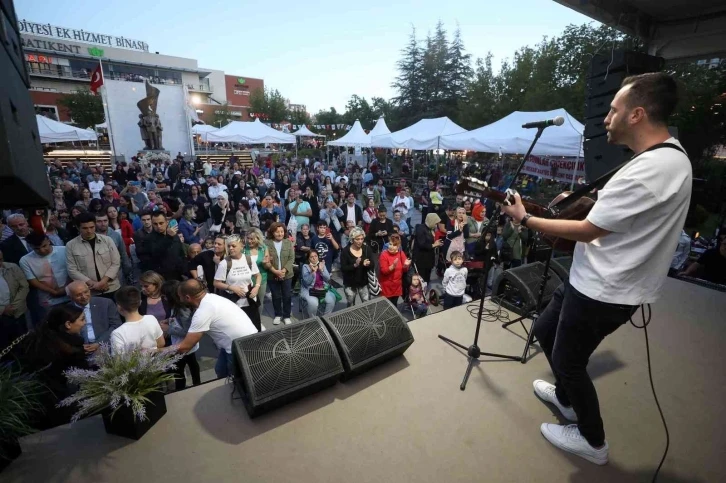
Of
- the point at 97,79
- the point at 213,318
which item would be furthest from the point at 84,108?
the point at 213,318

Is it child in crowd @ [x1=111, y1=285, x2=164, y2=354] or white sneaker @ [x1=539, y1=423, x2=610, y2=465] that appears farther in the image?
child in crowd @ [x1=111, y1=285, x2=164, y2=354]

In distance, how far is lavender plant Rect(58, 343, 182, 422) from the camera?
1961 millimetres

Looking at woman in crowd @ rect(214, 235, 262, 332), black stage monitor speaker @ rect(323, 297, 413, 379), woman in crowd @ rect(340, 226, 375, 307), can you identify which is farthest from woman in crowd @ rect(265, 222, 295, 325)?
black stage monitor speaker @ rect(323, 297, 413, 379)

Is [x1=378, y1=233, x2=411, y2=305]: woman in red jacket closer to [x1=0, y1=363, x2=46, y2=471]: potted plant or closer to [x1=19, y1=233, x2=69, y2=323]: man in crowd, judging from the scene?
[x1=0, y1=363, x2=46, y2=471]: potted plant

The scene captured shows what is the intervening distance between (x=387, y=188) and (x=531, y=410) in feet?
53.9

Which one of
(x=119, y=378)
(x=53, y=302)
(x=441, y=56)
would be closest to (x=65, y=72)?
(x=441, y=56)

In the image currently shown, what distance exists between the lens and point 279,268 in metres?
5.21

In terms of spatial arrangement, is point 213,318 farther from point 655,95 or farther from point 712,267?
point 712,267

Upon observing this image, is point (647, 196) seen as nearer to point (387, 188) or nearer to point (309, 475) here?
point (309, 475)

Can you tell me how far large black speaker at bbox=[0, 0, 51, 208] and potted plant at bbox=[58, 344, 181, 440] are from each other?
4.38ft

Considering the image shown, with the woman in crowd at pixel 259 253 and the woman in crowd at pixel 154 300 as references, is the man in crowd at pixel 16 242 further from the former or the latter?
the woman in crowd at pixel 259 253

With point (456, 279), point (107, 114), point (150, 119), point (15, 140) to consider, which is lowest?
point (456, 279)

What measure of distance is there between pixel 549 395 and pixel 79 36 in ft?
247

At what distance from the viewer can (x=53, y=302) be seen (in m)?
4.19
